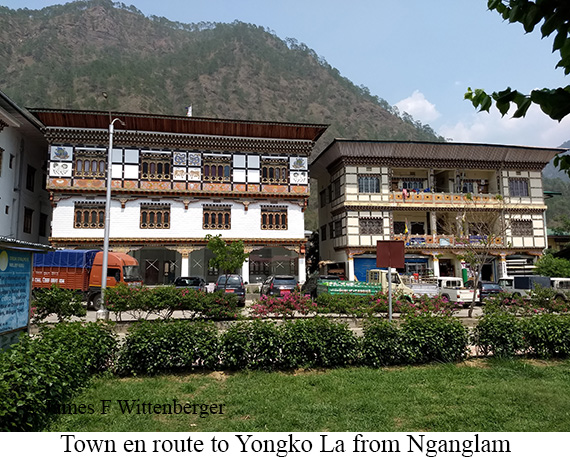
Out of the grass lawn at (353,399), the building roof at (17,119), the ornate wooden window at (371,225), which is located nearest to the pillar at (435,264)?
the ornate wooden window at (371,225)

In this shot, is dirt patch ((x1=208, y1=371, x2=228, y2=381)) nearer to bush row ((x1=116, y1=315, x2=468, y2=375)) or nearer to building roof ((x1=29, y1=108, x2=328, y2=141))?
bush row ((x1=116, y1=315, x2=468, y2=375))

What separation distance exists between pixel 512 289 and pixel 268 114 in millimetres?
86795

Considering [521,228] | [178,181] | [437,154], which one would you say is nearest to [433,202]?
[437,154]

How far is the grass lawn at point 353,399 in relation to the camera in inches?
194

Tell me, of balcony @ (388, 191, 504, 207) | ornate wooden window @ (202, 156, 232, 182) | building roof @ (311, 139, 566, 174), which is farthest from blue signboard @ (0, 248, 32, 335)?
balcony @ (388, 191, 504, 207)

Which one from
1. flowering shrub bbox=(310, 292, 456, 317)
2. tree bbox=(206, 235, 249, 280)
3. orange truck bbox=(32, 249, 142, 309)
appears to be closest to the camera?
flowering shrub bbox=(310, 292, 456, 317)

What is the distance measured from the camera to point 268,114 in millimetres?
101500

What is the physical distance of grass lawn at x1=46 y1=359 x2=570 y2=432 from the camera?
16.2ft

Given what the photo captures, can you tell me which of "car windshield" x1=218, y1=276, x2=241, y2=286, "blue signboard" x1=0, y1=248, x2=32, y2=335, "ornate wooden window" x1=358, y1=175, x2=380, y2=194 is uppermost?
"ornate wooden window" x1=358, y1=175, x2=380, y2=194

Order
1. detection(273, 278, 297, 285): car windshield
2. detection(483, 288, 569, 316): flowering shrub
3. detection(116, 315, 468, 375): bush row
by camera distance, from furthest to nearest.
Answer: detection(273, 278, 297, 285): car windshield < detection(483, 288, 569, 316): flowering shrub < detection(116, 315, 468, 375): bush row

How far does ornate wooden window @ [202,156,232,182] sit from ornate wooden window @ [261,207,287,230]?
3912 mm

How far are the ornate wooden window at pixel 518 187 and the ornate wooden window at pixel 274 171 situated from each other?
20.0m

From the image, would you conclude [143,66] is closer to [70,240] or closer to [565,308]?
[70,240]

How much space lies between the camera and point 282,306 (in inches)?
492
